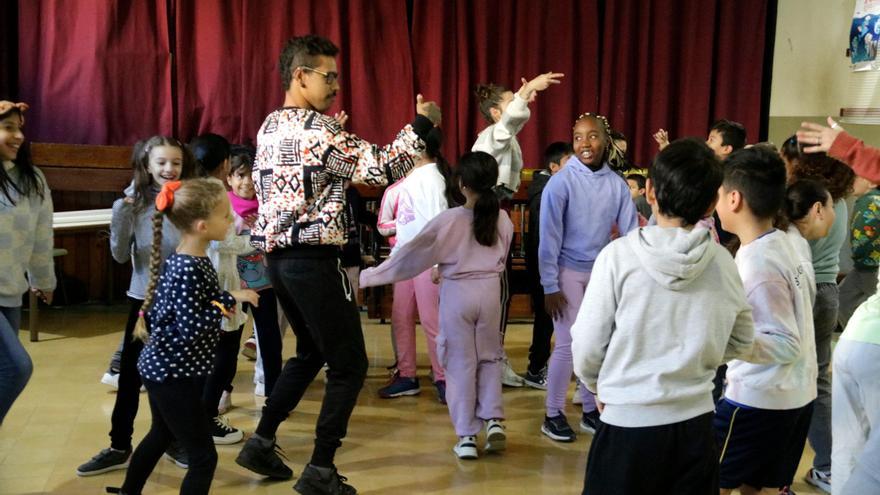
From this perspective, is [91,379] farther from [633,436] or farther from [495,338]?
[633,436]

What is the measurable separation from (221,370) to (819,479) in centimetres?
230

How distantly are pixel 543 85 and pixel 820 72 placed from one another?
4.27 meters

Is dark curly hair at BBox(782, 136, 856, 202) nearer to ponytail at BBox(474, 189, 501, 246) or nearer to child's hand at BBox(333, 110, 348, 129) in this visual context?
ponytail at BBox(474, 189, 501, 246)

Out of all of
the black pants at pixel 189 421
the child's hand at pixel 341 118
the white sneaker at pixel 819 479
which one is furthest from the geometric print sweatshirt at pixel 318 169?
the white sneaker at pixel 819 479

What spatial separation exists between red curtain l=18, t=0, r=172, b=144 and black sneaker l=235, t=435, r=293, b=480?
3.69 m

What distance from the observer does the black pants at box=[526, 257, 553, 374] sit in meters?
4.44

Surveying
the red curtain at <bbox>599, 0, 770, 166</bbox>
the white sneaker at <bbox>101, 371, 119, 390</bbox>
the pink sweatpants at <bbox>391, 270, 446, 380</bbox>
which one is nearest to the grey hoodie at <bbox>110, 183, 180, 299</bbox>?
the white sneaker at <bbox>101, 371, 119, 390</bbox>

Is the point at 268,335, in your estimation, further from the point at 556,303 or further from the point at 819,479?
the point at 819,479

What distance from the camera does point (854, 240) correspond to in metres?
3.72

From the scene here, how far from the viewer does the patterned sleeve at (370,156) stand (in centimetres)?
270

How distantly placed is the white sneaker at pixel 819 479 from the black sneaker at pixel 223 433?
2210 mm

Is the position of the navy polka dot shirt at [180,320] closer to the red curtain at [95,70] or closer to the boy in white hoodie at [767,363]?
the boy in white hoodie at [767,363]

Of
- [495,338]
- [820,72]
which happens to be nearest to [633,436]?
[495,338]

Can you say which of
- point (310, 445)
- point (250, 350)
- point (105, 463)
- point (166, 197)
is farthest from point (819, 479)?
point (250, 350)
